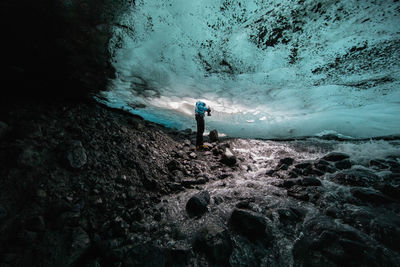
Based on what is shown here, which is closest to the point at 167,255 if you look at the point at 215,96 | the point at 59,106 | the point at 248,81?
the point at 59,106

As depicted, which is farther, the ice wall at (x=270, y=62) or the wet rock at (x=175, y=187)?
the ice wall at (x=270, y=62)

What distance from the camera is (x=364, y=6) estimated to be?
25.5 ft

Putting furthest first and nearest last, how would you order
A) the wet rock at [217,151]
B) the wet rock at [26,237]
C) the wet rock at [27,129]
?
the wet rock at [217,151] < the wet rock at [27,129] < the wet rock at [26,237]

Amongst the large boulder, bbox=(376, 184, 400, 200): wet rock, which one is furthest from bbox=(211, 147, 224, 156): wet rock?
bbox=(376, 184, 400, 200): wet rock

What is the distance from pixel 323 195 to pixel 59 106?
255 inches

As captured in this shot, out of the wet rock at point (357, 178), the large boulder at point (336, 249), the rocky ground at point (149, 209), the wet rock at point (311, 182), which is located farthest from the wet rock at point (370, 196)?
the large boulder at point (336, 249)

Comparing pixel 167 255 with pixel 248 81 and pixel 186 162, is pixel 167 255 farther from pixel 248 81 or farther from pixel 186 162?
pixel 248 81

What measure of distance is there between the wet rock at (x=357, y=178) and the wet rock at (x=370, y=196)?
20.2 inches

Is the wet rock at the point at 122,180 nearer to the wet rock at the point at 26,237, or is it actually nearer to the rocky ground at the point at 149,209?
the rocky ground at the point at 149,209

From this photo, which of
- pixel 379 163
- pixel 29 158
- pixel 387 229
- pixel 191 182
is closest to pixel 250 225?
pixel 191 182

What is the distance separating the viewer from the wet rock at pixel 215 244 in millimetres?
1992

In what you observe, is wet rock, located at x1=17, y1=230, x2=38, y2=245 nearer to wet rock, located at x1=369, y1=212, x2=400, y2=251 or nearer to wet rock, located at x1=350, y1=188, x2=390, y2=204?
wet rock, located at x1=369, y1=212, x2=400, y2=251

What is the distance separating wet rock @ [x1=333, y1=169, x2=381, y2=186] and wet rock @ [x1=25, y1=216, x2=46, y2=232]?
587cm

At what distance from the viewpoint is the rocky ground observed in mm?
1888
